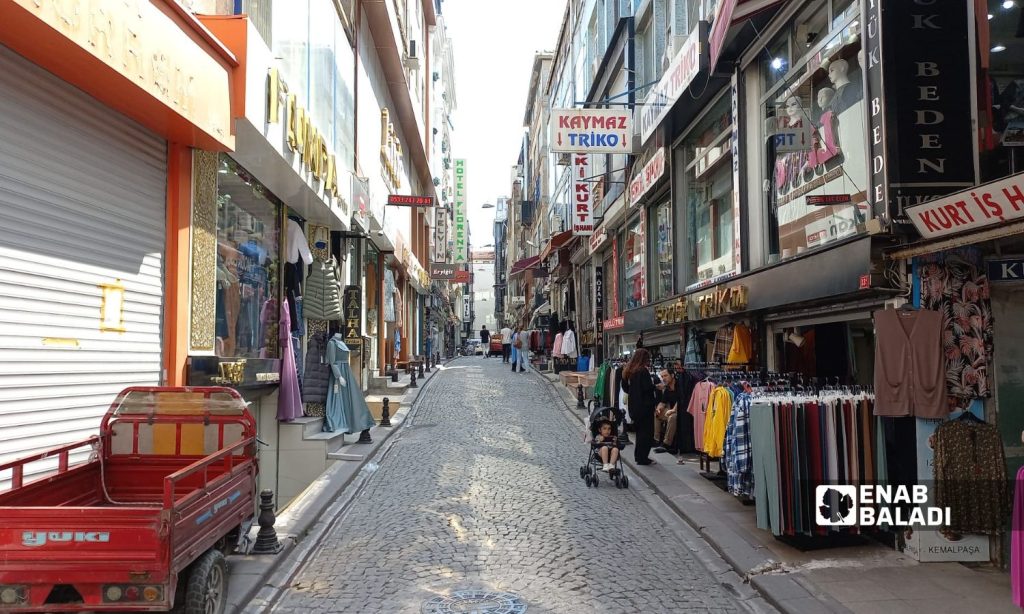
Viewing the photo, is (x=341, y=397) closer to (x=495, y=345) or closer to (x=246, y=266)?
(x=246, y=266)

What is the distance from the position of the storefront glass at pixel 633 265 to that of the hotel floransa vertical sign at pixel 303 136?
9233mm

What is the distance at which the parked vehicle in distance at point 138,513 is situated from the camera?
396 cm

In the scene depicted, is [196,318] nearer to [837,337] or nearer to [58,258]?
[58,258]

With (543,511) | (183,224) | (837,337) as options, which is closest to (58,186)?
(183,224)

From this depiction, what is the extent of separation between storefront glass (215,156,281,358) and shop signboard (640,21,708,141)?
7092 mm

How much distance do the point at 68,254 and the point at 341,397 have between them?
6.02 m

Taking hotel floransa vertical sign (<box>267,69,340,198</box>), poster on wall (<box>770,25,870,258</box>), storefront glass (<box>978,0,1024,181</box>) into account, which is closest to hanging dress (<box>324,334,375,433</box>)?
hotel floransa vertical sign (<box>267,69,340,198</box>)

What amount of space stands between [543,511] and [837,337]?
434 cm

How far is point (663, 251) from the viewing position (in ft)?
56.0

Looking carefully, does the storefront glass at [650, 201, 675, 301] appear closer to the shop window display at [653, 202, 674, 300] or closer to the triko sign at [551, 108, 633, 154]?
the shop window display at [653, 202, 674, 300]

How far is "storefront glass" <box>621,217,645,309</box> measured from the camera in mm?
19172

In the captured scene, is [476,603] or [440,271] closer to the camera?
[476,603]

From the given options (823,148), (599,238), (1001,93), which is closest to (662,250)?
(599,238)

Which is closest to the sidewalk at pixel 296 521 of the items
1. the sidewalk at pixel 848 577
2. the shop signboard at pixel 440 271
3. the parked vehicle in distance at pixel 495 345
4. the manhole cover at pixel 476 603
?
the manhole cover at pixel 476 603
